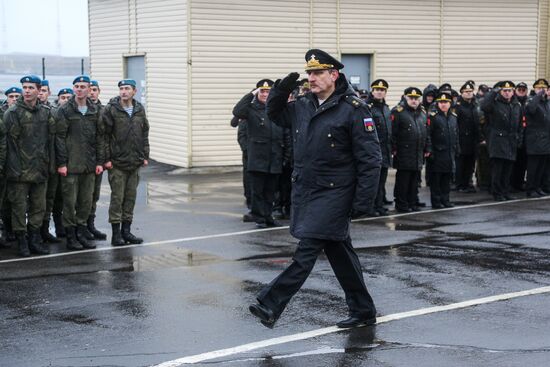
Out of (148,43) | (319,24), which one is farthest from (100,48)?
(319,24)

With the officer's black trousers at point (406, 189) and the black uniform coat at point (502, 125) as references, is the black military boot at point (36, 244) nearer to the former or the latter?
the officer's black trousers at point (406, 189)

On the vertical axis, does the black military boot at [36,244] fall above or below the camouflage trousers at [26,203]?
below

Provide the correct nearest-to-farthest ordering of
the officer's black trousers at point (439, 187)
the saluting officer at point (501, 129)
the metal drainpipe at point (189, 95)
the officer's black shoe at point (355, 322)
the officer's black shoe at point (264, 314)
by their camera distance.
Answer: the officer's black shoe at point (264, 314)
the officer's black shoe at point (355, 322)
the officer's black trousers at point (439, 187)
the saluting officer at point (501, 129)
the metal drainpipe at point (189, 95)

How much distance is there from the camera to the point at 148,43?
69.2 ft

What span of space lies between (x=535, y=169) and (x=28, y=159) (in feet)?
30.0

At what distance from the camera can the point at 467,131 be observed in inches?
655

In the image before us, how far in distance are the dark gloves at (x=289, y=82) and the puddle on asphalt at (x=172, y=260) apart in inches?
132

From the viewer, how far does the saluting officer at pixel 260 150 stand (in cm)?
1257

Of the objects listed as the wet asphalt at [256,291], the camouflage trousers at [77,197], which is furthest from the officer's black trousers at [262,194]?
the camouflage trousers at [77,197]

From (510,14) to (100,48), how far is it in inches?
411

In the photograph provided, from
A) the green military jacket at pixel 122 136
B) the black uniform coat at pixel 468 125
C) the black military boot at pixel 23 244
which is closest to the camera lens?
the black military boot at pixel 23 244

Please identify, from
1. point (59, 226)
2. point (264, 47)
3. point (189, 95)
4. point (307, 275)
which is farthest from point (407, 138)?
point (307, 275)

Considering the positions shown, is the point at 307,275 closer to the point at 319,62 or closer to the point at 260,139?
the point at 319,62

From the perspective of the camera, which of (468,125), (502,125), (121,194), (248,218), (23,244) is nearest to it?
(23,244)
